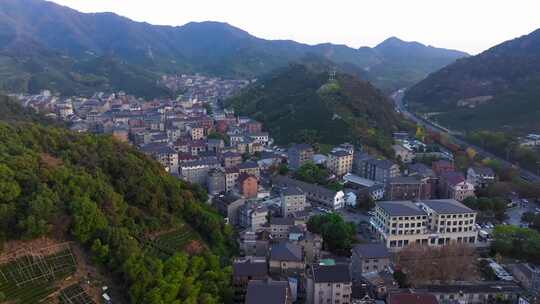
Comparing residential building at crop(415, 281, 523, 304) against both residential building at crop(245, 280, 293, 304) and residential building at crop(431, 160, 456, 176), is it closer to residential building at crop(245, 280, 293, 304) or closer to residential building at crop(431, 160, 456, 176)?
residential building at crop(245, 280, 293, 304)

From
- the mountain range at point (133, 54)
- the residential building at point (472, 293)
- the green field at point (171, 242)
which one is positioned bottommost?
the residential building at point (472, 293)

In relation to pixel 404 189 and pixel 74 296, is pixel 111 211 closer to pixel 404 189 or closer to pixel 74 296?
pixel 74 296

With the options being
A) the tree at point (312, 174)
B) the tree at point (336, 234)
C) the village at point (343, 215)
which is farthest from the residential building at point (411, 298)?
the tree at point (312, 174)

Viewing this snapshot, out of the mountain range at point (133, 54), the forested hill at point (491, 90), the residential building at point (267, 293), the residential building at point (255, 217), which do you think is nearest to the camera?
the residential building at point (267, 293)

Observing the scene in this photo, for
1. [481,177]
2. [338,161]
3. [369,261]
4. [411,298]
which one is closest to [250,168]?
[338,161]

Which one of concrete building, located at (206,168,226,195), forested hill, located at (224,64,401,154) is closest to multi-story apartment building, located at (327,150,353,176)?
forested hill, located at (224,64,401,154)

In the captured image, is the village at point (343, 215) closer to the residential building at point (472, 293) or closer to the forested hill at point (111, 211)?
the residential building at point (472, 293)

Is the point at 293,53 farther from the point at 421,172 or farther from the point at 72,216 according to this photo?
the point at 72,216

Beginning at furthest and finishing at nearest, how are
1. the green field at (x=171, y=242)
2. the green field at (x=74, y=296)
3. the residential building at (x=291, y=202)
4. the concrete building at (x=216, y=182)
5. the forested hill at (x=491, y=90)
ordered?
the forested hill at (x=491, y=90) < the concrete building at (x=216, y=182) < the residential building at (x=291, y=202) < the green field at (x=171, y=242) < the green field at (x=74, y=296)
